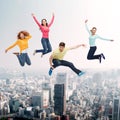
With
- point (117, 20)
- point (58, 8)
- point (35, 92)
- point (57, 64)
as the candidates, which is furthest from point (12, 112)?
point (117, 20)

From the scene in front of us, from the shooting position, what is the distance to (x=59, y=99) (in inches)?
130

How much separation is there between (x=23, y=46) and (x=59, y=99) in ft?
2.28

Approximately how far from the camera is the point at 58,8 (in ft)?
9.84

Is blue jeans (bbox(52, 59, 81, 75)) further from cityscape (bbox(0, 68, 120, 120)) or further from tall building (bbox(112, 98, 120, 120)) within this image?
tall building (bbox(112, 98, 120, 120))

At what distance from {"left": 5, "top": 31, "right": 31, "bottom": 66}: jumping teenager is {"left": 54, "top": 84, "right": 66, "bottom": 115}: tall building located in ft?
1.48

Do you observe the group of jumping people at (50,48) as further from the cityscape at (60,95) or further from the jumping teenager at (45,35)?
the cityscape at (60,95)

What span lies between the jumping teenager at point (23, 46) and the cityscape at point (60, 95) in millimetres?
151

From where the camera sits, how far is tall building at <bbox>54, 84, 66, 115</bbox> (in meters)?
3.25

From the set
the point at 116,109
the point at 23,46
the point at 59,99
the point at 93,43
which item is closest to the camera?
the point at 93,43

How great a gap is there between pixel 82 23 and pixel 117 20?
1.06 ft

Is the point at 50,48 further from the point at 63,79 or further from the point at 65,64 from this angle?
the point at 63,79

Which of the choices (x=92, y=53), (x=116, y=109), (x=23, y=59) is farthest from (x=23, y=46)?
(x=116, y=109)

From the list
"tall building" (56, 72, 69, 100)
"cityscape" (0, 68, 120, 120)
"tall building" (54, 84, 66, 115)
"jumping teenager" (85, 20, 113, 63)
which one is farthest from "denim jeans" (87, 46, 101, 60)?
"tall building" (54, 84, 66, 115)

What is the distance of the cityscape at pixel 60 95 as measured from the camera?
3.10 m
